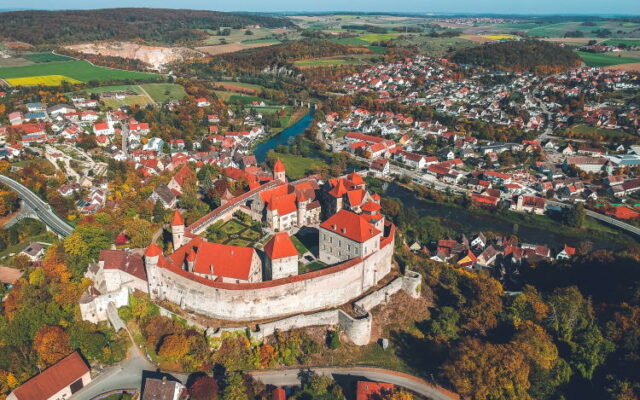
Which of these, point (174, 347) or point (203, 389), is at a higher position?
point (174, 347)

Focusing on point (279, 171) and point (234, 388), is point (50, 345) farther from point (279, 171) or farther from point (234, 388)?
point (279, 171)

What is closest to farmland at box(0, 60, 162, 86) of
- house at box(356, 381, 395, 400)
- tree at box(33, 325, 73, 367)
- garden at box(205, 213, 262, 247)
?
garden at box(205, 213, 262, 247)

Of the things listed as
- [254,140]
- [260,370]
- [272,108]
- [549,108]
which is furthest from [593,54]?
[260,370]


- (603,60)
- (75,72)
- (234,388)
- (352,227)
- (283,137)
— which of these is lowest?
(283,137)

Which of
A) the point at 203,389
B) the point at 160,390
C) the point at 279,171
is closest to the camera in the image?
the point at 160,390

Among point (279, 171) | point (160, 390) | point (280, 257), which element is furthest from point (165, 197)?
point (160, 390)

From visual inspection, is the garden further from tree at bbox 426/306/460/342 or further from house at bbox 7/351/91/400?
tree at bbox 426/306/460/342
